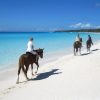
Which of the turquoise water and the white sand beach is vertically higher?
the white sand beach

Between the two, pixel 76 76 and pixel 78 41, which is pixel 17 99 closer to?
pixel 76 76

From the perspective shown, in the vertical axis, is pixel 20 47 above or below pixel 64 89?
below

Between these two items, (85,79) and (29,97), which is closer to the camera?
(29,97)

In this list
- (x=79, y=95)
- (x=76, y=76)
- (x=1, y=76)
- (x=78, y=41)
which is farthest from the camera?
(x=78, y=41)

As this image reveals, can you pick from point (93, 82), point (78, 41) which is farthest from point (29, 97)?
point (78, 41)

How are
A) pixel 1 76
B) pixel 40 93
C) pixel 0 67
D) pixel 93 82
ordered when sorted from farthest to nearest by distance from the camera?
pixel 0 67 < pixel 1 76 < pixel 93 82 < pixel 40 93

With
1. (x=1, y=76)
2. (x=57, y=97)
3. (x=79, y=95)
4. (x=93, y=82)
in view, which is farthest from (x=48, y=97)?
(x=1, y=76)

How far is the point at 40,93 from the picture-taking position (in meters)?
9.37

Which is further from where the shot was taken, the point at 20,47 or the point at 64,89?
the point at 20,47

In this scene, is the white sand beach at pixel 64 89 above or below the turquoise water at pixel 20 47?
above

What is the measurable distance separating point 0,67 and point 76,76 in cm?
822

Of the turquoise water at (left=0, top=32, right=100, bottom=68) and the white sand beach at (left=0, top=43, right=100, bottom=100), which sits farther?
the turquoise water at (left=0, top=32, right=100, bottom=68)

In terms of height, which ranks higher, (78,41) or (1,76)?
(78,41)

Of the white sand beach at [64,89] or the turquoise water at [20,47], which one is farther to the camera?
the turquoise water at [20,47]
